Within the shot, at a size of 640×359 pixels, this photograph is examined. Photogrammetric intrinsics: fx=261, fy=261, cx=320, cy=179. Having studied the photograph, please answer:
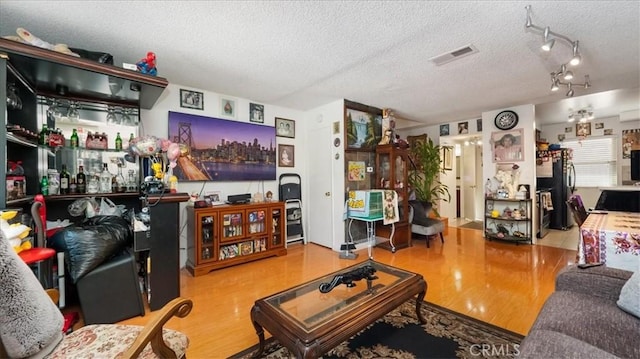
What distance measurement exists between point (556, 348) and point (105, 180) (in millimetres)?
3704

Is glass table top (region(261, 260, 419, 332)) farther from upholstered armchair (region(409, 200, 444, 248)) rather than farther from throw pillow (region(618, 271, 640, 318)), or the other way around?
upholstered armchair (region(409, 200, 444, 248))

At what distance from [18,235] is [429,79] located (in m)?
3.81

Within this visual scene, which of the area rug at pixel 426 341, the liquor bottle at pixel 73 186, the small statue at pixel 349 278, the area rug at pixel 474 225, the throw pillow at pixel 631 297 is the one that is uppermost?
the liquor bottle at pixel 73 186

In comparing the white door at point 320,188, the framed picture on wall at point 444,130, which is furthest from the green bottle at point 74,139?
the framed picture on wall at point 444,130

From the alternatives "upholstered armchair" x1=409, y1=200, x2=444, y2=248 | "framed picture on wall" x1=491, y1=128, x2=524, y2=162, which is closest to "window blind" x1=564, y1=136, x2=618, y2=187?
"framed picture on wall" x1=491, y1=128, x2=524, y2=162

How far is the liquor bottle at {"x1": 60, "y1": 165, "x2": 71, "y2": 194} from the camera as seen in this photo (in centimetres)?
253

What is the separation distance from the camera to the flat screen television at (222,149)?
3.42 metres

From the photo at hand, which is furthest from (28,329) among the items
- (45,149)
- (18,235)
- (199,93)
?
(199,93)

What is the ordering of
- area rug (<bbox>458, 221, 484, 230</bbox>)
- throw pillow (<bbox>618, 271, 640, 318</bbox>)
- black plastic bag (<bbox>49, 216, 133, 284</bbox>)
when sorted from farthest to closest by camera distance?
area rug (<bbox>458, 221, 484, 230</bbox>) → black plastic bag (<bbox>49, 216, 133, 284</bbox>) → throw pillow (<bbox>618, 271, 640, 318</bbox>)

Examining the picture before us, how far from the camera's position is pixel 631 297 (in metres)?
1.23

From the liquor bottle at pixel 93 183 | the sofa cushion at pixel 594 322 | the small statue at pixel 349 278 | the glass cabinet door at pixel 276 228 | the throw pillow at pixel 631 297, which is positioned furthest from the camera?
the glass cabinet door at pixel 276 228

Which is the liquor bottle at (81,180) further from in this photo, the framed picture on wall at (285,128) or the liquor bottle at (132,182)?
the framed picture on wall at (285,128)

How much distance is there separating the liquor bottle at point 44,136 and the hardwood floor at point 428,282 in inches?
72.1

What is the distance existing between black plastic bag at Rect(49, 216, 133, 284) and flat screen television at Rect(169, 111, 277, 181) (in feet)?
4.35
